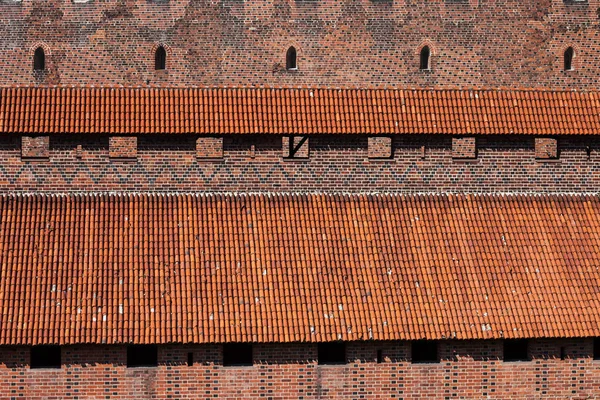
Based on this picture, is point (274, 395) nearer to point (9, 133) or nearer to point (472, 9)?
point (9, 133)

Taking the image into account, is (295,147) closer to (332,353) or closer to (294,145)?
(294,145)

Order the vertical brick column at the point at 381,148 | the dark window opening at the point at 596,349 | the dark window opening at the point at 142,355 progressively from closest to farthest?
the dark window opening at the point at 142,355 → the dark window opening at the point at 596,349 → the vertical brick column at the point at 381,148

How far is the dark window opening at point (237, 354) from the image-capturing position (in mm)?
15234

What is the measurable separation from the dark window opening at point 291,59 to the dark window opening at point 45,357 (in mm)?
11631

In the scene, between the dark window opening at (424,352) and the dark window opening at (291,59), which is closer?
the dark window opening at (424,352)

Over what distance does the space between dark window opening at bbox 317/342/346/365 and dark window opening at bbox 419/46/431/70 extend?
37.5 feet

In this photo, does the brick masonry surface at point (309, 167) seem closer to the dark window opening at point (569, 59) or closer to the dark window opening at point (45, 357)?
the dark window opening at point (45, 357)

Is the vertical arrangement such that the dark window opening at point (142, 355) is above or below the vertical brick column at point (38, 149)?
below

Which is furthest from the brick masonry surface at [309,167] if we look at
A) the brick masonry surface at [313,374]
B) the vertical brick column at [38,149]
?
the brick masonry surface at [313,374]

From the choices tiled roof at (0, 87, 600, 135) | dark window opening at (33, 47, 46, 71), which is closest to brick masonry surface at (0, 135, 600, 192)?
tiled roof at (0, 87, 600, 135)

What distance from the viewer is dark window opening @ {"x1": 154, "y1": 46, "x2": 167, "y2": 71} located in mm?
25109

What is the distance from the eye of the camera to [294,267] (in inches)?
622

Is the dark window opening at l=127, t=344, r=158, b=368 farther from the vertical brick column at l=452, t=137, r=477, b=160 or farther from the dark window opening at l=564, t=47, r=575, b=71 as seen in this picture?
the dark window opening at l=564, t=47, r=575, b=71

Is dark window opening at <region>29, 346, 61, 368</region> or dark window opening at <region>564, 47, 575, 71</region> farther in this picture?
dark window opening at <region>564, 47, 575, 71</region>
